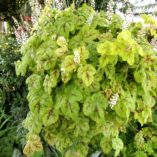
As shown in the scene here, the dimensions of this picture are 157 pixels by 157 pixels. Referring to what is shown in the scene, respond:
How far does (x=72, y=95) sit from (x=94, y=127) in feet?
0.89

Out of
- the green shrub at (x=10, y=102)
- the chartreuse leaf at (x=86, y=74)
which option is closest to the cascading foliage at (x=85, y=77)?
the chartreuse leaf at (x=86, y=74)

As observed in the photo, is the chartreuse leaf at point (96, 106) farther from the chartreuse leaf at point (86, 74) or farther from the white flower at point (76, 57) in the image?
the white flower at point (76, 57)

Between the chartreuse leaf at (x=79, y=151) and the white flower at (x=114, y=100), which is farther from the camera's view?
the chartreuse leaf at (x=79, y=151)

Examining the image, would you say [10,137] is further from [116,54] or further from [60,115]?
[116,54]

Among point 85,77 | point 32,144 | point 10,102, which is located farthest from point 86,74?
point 10,102

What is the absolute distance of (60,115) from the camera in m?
2.21

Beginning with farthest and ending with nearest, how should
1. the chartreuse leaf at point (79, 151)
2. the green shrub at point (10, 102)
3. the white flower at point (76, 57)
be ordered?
the green shrub at point (10, 102), the chartreuse leaf at point (79, 151), the white flower at point (76, 57)

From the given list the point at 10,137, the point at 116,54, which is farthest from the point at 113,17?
the point at 10,137

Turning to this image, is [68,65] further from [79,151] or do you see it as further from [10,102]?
[10,102]

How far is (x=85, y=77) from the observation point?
1980 millimetres

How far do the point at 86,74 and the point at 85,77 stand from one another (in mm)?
19

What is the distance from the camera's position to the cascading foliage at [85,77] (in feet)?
6.67

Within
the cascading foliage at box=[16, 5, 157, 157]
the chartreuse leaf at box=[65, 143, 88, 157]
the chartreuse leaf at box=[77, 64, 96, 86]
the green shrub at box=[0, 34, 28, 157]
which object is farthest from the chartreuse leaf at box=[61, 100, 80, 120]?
the green shrub at box=[0, 34, 28, 157]

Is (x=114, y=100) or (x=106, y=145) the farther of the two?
(x=106, y=145)
